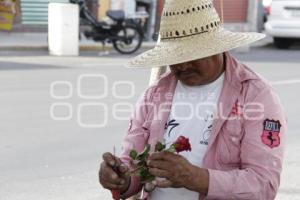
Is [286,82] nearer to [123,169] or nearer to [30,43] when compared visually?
[30,43]

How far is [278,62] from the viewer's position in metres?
14.7

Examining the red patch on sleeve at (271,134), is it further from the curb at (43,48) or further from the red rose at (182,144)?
the curb at (43,48)

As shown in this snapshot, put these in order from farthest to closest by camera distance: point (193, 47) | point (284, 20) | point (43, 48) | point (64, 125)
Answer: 1. point (284, 20)
2. point (43, 48)
3. point (64, 125)
4. point (193, 47)

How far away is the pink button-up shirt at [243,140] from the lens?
2.33 metres

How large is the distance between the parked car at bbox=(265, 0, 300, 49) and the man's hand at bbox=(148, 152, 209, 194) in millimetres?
15920

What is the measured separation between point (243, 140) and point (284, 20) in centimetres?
1596

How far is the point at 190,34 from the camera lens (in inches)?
97.3

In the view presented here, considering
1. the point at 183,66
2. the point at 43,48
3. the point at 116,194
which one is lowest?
the point at 43,48

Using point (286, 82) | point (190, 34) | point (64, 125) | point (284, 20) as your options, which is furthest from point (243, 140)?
point (284, 20)

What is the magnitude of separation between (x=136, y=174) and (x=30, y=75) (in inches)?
348

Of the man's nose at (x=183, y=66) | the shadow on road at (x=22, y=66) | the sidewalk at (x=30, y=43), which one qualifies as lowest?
the sidewalk at (x=30, y=43)

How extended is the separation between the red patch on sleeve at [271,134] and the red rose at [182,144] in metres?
0.26

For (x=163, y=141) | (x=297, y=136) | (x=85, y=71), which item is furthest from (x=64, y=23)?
(x=163, y=141)

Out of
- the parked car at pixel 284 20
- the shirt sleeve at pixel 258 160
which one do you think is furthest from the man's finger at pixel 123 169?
the parked car at pixel 284 20
